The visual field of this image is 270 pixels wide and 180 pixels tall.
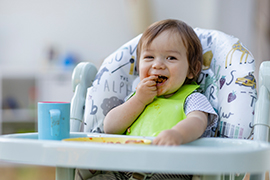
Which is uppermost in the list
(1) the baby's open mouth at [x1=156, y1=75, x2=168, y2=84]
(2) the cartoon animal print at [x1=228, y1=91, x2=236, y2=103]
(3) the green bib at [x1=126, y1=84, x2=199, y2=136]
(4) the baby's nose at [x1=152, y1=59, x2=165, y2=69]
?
(4) the baby's nose at [x1=152, y1=59, x2=165, y2=69]

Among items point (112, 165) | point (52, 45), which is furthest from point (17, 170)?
point (112, 165)

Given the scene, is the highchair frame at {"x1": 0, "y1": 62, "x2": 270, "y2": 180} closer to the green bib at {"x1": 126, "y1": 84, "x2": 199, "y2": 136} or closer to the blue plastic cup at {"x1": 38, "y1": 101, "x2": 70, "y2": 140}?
the blue plastic cup at {"x1": 38, "y1": 101, "x2": 70, "y2": 140}

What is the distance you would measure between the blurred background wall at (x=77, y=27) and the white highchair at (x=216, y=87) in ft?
7.08

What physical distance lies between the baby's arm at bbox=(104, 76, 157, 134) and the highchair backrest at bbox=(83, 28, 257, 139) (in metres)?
0.09

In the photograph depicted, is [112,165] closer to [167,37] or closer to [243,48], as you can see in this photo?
[167,37]

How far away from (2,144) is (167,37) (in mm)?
574

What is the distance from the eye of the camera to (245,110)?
3.25 feet

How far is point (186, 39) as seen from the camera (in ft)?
3.55

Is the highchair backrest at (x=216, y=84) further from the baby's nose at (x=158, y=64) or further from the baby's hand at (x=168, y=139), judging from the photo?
the baby's hand at (x=168, y=139)

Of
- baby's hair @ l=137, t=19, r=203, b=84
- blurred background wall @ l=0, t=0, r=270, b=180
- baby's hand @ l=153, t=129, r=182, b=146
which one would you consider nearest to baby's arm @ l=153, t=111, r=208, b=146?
baby's hand @ l=153, t=129, r=182, b=146

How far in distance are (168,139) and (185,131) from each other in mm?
107

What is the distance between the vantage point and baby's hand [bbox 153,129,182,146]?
69 centimetres

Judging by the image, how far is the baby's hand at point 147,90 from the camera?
1.04m

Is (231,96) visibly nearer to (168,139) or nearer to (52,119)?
(168,139)
